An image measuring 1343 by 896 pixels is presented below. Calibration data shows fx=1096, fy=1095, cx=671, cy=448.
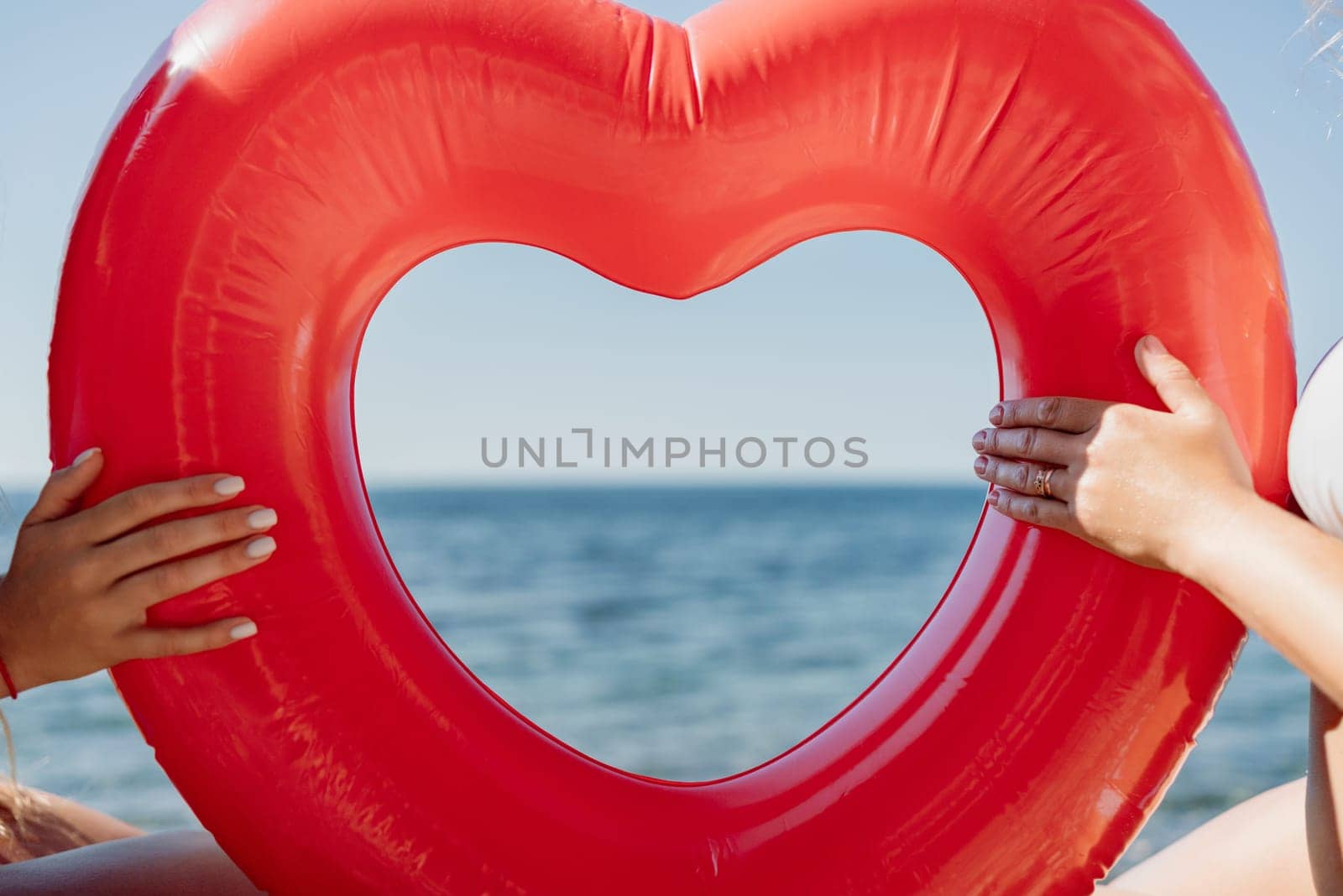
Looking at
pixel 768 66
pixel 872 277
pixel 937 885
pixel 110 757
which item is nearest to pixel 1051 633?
pixel 937 885

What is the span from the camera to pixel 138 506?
3.82 ft

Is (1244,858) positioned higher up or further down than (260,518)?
further down

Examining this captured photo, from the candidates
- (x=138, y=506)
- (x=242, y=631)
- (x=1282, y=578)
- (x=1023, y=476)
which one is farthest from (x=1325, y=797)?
(x=138, y=506)

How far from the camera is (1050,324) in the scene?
4.34ft

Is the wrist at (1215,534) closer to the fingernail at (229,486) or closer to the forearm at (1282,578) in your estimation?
the forearm at (1282,578)

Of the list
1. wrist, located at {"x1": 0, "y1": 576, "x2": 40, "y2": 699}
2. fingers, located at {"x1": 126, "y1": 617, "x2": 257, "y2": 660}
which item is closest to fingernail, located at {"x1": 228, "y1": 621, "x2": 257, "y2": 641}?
fingers, located at {"x1": 126, "y1": 617, "x2": 257, "y2": 660}

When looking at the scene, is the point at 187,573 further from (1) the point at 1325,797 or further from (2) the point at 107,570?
(1) the point at 1325,797

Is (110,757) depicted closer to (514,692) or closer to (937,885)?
(514,692)

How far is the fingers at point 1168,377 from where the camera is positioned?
1.24m

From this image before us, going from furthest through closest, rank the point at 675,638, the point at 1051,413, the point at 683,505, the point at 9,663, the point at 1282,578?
the point at 683,505, the point at 675,638, the point at 1051,413, the point at 9,663, the point at 1282,578

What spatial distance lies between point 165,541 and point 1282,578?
3.76ft

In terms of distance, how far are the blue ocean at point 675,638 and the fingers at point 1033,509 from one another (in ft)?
2.81

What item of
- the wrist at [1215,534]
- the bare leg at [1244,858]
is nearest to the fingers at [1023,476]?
the wrist at [1215,534]

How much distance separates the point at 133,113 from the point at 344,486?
1.56 feet
